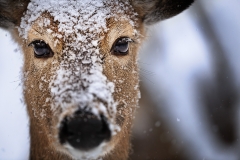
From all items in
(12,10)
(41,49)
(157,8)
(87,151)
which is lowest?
(87,151)

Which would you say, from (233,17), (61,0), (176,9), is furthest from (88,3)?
(233,17)

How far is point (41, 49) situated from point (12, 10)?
88 centimetres

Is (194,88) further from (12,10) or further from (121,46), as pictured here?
(12,10)

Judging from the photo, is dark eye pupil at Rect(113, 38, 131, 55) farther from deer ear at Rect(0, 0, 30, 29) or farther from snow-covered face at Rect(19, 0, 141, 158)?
deer ear at Rect(0, 0, 30, 29)

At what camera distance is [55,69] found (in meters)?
4.05

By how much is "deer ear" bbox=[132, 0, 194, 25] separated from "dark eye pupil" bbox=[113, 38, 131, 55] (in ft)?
2.27

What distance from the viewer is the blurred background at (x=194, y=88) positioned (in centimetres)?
803

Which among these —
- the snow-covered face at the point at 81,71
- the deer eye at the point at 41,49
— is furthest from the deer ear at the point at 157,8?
the deer eye at the point at 41,49

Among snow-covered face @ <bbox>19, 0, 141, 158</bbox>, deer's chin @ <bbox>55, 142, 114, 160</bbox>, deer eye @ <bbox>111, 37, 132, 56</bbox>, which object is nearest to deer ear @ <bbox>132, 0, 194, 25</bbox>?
snow-covered face @ <bbox>19, 0, 141, 158</bbox>

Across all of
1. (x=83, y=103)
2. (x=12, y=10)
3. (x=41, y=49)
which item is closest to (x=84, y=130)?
(x=83, y=103)

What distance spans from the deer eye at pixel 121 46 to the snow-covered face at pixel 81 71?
0.01 meters

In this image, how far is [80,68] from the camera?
381 cm

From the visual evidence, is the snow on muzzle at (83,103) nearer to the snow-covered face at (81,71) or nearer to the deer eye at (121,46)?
the snow-covered face at (81,71)

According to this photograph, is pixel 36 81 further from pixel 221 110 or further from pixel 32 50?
pixel 221 110
